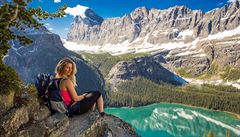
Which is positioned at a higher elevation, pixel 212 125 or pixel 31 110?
pixel 31 110

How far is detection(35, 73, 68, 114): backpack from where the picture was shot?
14.5 meters

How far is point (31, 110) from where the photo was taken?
14.2 metres

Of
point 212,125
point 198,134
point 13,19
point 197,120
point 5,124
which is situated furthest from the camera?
point 197,120

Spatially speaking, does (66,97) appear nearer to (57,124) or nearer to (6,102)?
(57,124)

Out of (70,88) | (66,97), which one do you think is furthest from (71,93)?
(66,97)

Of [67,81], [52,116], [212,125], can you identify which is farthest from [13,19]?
[212,125]

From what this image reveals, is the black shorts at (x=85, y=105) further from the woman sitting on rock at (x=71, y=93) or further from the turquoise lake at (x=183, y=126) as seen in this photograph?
the turquoise lake at (x=183, y=126)

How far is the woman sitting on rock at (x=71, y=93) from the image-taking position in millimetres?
14716

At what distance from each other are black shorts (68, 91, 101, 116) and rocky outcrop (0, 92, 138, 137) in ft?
0.79

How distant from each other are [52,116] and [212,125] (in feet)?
546

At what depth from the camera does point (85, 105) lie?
15594 mm

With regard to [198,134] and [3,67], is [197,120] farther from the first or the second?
[3,67]

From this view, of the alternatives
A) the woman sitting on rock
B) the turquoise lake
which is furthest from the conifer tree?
the turquoise lake

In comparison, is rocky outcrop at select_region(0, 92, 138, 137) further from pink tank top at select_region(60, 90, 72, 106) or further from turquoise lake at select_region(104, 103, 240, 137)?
turquoise lake at select_region(104, 103, 240, 137)
